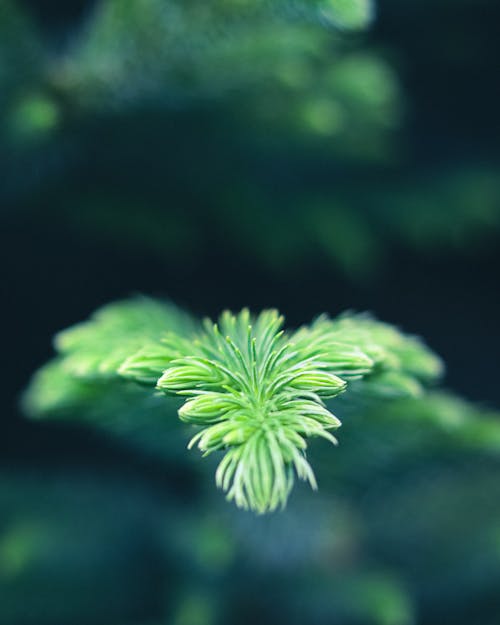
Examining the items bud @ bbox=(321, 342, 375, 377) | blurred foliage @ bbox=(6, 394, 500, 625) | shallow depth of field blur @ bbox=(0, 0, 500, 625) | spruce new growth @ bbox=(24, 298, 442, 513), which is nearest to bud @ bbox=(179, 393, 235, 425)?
spruce new growth @ bbox=(24, 298, 442, 513)

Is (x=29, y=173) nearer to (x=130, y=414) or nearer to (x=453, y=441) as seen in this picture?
(x=130, y=414)

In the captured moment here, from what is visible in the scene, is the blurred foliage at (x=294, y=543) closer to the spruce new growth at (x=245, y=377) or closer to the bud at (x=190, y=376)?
the spruce new growth at (x=245, y=377)

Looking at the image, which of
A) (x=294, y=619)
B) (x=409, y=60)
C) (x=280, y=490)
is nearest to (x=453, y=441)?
(x=294, y=619)

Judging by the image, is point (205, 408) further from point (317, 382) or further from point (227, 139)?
point (227, 139)

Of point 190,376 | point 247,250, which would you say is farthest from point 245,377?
point 247,250

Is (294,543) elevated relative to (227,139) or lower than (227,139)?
lower
